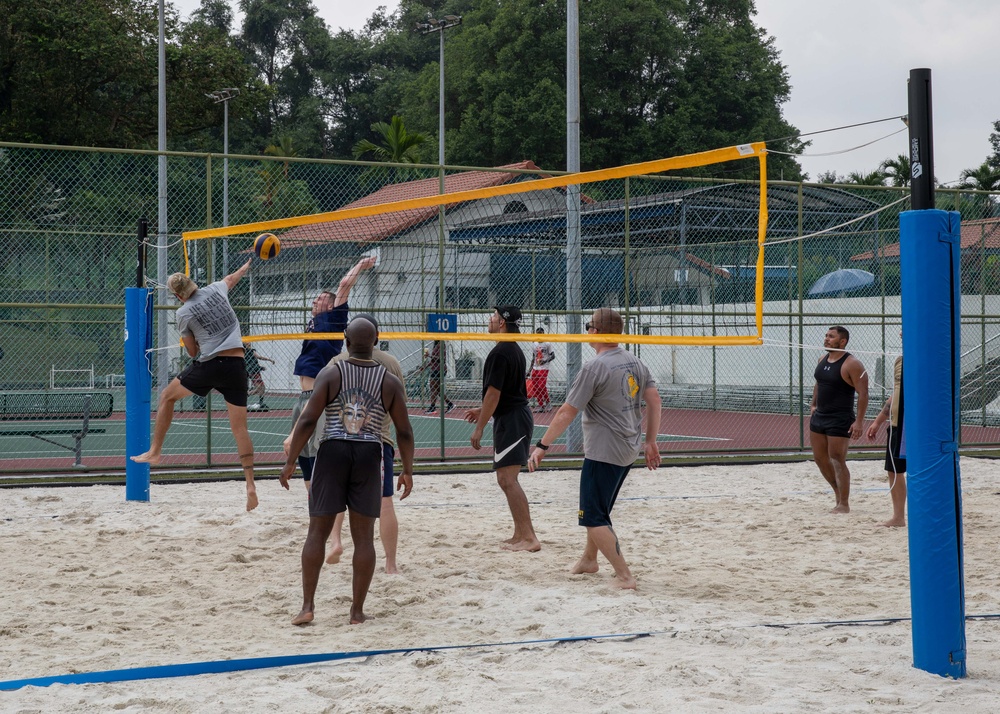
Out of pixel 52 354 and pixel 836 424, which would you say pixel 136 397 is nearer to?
pixel 836 424

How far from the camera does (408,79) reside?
5459 centimetres

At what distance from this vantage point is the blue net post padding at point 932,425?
4.47 m

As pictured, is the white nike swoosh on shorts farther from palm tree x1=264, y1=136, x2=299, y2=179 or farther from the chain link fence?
palm tree x1=264, y1=136, x2=299, y2=179

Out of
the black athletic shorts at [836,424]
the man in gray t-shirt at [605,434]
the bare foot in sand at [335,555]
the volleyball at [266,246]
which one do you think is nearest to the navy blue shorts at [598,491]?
the man in gray t-shirt at [605,434]

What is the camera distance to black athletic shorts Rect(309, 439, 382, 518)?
5.37 m

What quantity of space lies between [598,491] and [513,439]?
4.25 feet

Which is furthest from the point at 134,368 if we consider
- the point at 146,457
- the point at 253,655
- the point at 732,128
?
the point at 732,128

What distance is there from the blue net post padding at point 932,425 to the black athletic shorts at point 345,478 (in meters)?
2.65

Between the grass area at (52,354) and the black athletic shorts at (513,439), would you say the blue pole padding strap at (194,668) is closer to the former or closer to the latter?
the black athletic shorts at (513,439)

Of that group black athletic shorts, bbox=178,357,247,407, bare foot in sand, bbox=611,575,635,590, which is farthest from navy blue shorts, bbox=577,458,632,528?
black athletic shorts, bbox=178,357,247,407

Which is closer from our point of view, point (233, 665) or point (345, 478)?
point (233, 665)

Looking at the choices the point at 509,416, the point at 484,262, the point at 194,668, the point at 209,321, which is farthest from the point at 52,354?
the point at 194,668

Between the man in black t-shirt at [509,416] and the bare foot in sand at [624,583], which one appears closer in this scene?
the bare foot in sand at [624,583]

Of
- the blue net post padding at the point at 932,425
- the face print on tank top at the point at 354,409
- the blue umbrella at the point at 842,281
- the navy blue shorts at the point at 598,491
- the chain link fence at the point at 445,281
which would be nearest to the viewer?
the blue net post padding at the point at 932,425
